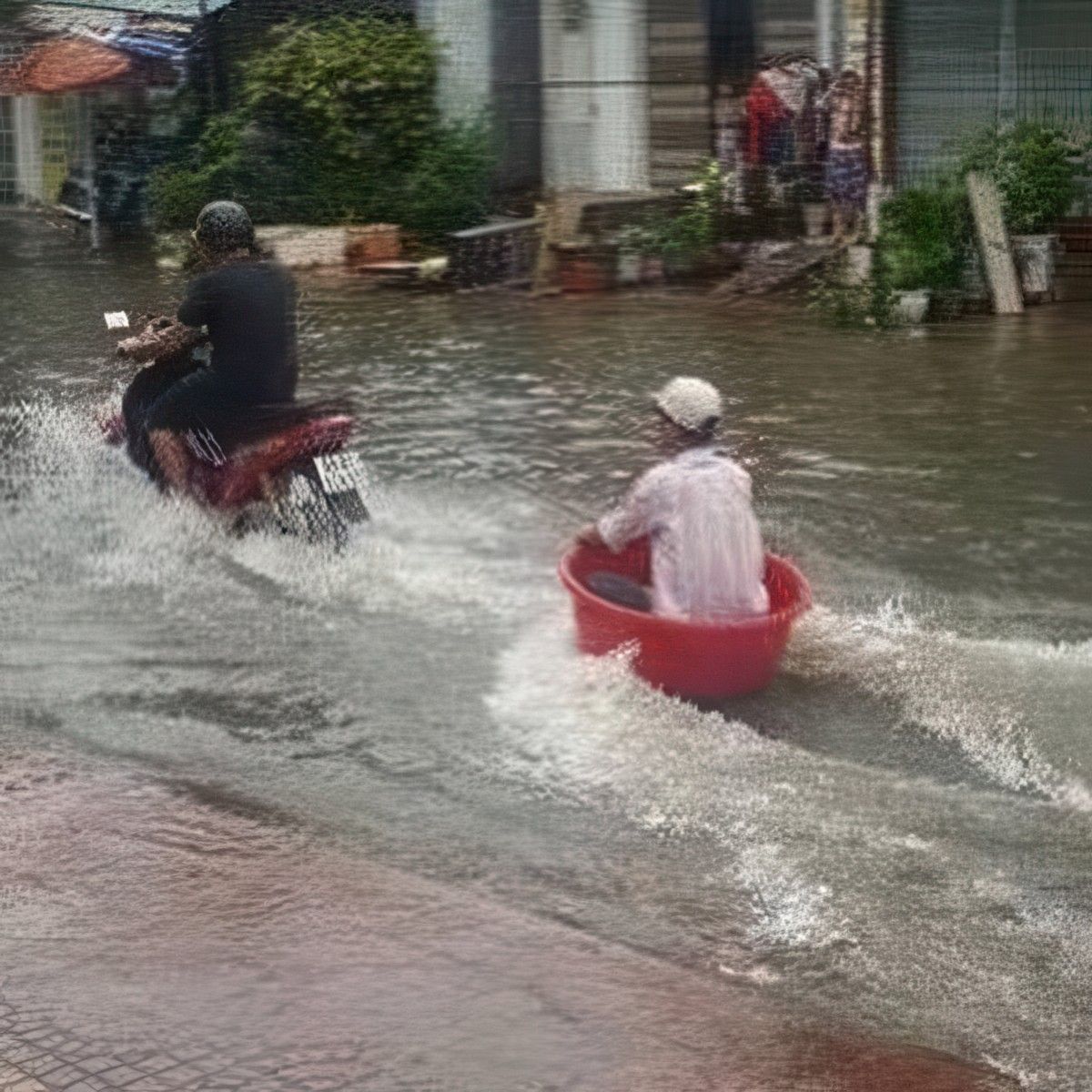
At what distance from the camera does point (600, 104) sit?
3264 mm

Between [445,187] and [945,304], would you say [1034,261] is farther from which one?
[445,187]

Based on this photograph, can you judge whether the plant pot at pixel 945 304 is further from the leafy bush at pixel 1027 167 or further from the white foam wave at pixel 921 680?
the white foam wave at pixel 921 680

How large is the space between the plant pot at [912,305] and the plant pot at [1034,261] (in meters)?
0.20

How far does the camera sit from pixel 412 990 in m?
3.05

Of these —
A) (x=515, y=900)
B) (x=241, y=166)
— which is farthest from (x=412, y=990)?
(x=241, y=166)

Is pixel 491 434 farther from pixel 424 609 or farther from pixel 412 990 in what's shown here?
pixel 412 990

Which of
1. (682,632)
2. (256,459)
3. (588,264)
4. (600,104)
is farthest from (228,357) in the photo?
(682,632)

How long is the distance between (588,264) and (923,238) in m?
0.62

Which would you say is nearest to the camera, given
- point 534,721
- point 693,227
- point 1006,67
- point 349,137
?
point 349,137

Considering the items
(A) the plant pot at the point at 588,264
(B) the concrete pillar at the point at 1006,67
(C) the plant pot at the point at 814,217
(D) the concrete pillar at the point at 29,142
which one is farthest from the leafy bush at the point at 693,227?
(D) the concrete pillar at the point at 29,142

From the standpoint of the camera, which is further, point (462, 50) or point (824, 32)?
point (824, 32)

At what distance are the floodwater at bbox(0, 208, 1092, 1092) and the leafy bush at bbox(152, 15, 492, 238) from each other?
0.24 m

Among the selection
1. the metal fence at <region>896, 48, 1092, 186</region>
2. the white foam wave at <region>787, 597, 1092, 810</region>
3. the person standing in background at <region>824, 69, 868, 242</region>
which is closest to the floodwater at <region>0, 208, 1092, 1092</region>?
the white foam wave at <region>787, 597, 1092, 810</region>

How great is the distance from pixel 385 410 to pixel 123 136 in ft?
2.40
